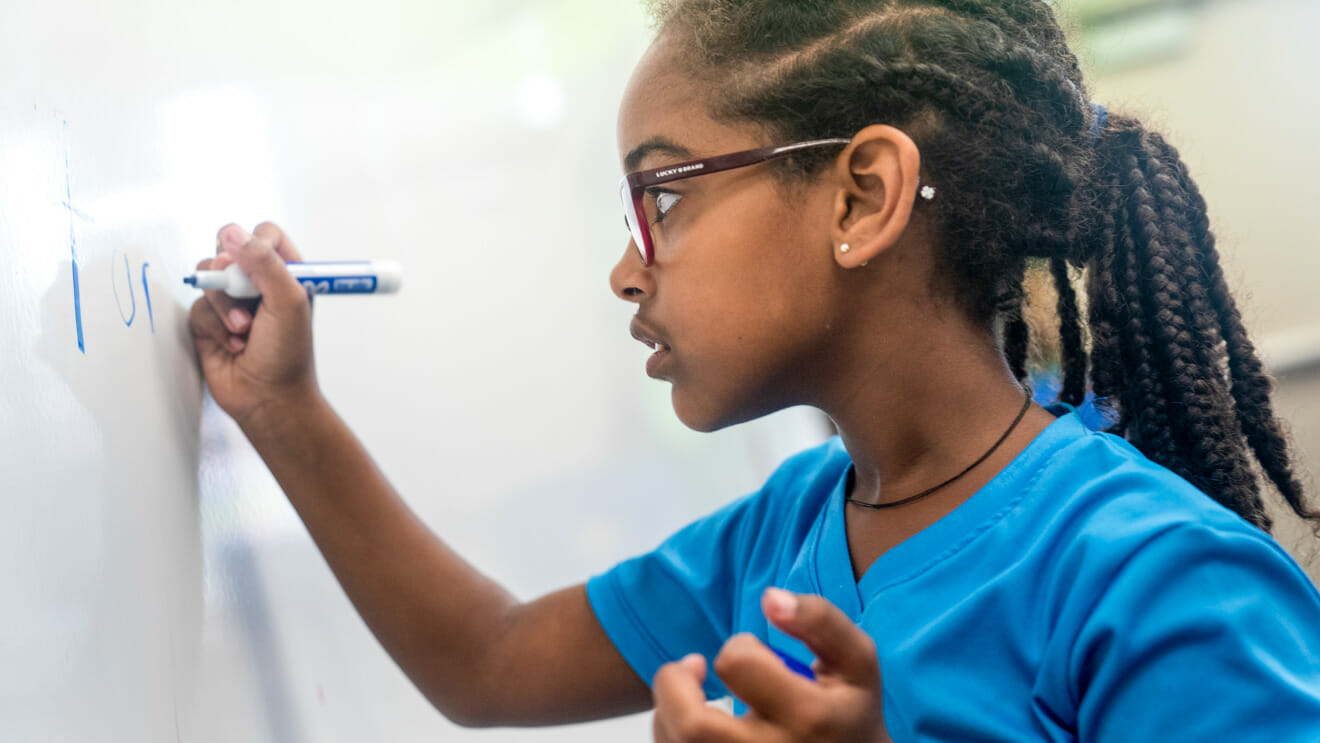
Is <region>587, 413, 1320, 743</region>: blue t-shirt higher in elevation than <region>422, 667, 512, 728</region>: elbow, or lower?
higher

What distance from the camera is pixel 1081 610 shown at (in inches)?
17.9

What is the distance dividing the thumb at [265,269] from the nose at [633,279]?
18cm

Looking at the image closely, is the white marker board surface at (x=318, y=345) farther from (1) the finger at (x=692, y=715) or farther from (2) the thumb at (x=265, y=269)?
(1) the finger at (x=692, y=715)

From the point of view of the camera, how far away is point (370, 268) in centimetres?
56

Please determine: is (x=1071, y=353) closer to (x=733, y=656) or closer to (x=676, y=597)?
(x=676, y=597)

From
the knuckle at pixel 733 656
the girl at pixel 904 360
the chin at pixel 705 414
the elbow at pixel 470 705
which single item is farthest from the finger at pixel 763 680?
the elbow at pixel 470 705

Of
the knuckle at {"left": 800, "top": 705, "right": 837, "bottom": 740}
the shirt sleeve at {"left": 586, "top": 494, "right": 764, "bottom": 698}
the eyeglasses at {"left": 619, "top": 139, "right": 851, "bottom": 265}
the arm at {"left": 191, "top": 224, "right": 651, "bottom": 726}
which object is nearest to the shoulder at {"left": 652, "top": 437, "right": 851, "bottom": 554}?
the shirt sleeve at {"left": 586, "top": 494, "right": 764, "bottom": 698}

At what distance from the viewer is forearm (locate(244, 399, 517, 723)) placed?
579mm

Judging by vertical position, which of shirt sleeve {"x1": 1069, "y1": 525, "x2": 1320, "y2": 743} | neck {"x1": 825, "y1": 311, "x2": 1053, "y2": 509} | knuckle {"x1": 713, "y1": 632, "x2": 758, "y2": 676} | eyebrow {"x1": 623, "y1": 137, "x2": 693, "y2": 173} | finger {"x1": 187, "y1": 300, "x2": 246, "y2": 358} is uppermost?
eyebrow {"x1": 623, "y1": 137, "x2": 693, "y2": 173}

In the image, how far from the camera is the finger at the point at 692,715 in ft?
1.13

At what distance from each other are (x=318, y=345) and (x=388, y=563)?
5.9 inches

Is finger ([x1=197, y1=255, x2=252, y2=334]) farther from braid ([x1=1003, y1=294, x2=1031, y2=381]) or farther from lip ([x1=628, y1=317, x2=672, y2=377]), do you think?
braid ([x1=1003, y1=294, x2=1031, y2=381])

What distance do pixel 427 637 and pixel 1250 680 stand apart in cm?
45

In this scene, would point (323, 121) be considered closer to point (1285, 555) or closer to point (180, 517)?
point (180, 517)
